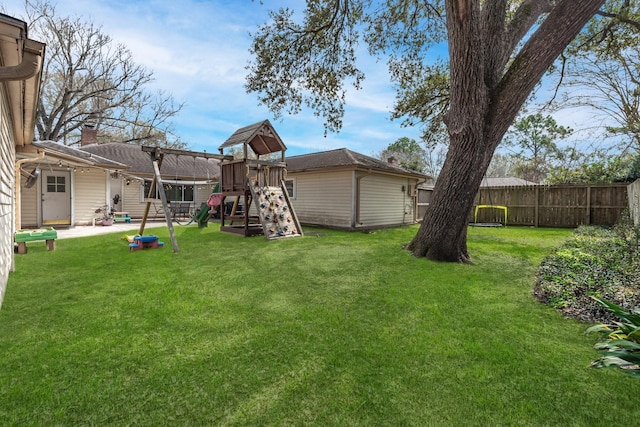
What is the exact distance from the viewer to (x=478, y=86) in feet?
18.4

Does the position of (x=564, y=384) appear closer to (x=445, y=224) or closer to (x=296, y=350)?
(x=296, y=350)

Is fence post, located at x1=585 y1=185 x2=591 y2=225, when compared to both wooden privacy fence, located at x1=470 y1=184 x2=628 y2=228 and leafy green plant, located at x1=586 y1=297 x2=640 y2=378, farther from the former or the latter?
leafy green plant, located at x1=586 y1=297 x2=640 y2=378

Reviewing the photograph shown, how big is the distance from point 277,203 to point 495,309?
7.21 metres

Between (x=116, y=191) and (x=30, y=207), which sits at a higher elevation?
(x=116, y=191)

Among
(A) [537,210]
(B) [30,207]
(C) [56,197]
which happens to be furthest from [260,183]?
(A) [537,210]

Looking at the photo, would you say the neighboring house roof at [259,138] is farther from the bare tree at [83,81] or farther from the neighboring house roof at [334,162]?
the bare tree at [83,81]

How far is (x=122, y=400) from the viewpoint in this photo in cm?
185

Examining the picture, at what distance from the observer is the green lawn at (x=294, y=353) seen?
1784mm

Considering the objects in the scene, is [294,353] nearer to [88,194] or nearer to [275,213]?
[275,213]

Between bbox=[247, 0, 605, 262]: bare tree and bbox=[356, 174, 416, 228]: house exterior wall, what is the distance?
3672 millimetres

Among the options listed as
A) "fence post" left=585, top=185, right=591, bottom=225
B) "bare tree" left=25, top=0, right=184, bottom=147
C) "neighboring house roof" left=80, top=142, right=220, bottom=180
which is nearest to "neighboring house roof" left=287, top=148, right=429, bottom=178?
"neighboring house roof" left=80, top=142, right=220, bottom=180

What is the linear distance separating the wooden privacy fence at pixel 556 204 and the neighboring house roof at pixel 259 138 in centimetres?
1116

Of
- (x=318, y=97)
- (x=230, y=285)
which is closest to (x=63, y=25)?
(x=318, y=97)

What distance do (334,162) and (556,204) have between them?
32.9 ft
